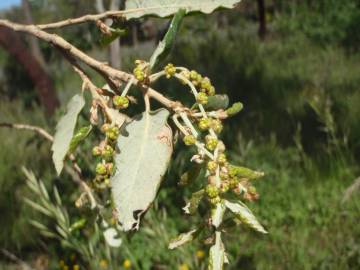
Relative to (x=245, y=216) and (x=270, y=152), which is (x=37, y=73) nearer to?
(x=270, y=152)

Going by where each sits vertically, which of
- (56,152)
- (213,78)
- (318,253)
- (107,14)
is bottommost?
(213,78)

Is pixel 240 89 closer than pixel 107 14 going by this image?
No

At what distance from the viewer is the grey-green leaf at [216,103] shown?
63cm

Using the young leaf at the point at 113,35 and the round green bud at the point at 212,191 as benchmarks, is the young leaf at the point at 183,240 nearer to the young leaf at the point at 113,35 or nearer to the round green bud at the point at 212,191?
the round green bud at the point at 212,191

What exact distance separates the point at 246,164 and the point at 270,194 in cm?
29

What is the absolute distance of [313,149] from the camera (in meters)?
3.34

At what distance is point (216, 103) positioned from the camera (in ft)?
2.08

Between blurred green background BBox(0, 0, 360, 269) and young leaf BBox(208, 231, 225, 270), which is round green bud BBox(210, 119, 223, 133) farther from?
blurred green background BBox(0, 0, 360, 269)

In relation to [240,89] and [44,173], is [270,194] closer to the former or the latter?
[44,173]

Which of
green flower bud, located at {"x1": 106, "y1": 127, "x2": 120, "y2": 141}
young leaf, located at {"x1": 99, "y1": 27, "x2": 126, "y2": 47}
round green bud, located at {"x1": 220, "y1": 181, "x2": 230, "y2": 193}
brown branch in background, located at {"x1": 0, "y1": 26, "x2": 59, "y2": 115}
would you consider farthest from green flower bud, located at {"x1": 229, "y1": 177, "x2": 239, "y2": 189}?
brown branch in background, located at {"x1": 0, "y1": 26, "x2": 59, "y2": 115}

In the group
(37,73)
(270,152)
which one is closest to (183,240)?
(270,152)

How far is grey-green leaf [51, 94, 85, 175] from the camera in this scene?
0.69 metres

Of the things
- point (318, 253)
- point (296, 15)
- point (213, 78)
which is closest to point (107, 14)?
point (318, 253)

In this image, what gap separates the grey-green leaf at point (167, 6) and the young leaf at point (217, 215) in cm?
22
